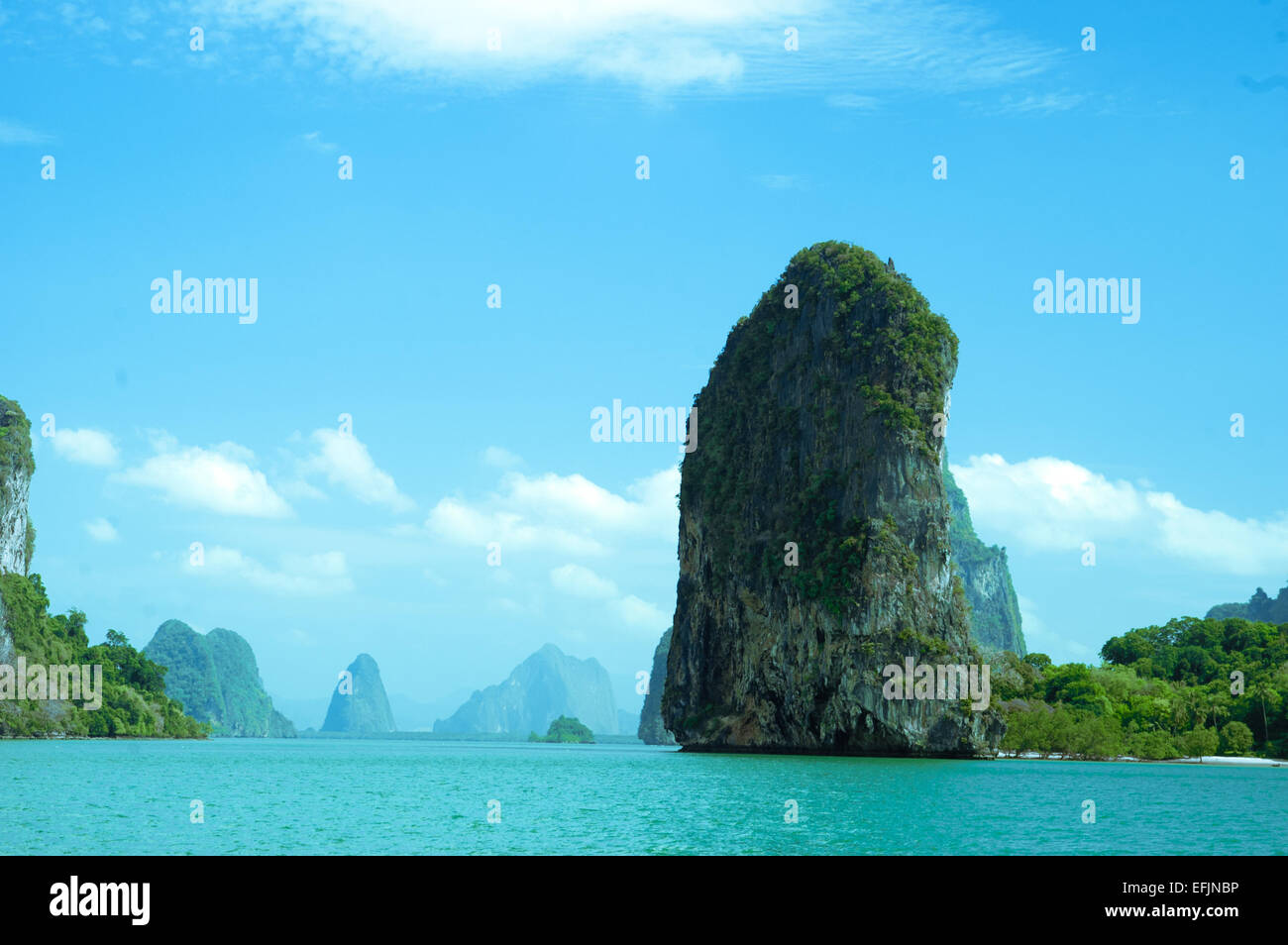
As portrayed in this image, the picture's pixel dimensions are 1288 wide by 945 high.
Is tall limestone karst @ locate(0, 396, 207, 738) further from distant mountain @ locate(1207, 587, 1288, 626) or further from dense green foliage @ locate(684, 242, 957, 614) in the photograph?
distant mountain @ locate(1207, 587, 1288, 626)

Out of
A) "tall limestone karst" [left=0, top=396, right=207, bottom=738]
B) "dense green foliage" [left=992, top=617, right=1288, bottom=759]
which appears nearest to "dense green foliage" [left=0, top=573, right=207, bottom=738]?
"tall limestone karst" [left=0, top=396, right=207, bottom=738]

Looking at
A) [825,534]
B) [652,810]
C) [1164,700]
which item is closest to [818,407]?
[825,534]

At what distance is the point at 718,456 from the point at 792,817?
60.1 meters

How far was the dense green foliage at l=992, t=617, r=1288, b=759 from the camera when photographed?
8125 cm

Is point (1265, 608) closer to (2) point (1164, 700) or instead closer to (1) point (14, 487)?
(2) point (1164, 700)

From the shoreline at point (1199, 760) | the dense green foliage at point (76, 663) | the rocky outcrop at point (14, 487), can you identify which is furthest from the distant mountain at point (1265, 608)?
the rocky outcrop at point (14, 487)

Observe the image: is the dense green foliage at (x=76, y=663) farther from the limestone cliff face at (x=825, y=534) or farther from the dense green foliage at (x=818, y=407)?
the dense green foliage at (x=818, y=407)

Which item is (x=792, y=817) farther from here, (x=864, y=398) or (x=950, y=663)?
(x=864, y=398)

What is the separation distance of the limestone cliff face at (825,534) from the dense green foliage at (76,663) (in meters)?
54.1

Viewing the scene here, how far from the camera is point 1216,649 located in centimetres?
10031

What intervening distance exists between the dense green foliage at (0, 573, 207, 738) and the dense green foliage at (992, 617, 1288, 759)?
257 ft

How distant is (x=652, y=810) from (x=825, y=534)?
41027 mm

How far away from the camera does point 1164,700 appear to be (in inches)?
3457
